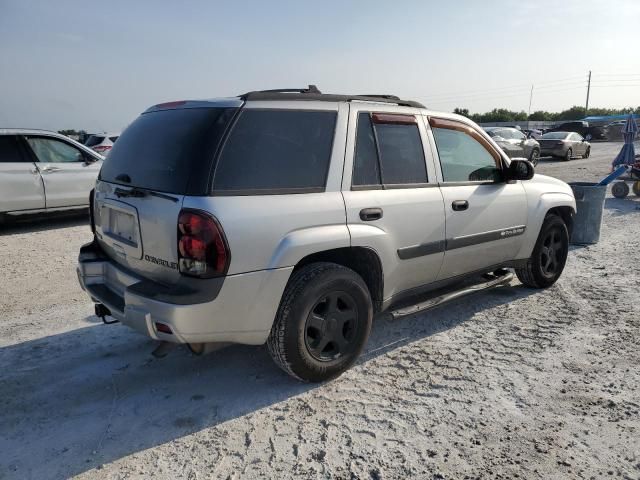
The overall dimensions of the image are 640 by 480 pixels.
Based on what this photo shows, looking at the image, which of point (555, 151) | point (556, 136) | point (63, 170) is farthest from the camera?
point (556, 136)

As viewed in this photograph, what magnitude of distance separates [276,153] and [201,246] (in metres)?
0.76

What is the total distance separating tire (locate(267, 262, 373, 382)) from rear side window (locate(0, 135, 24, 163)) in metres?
7.13

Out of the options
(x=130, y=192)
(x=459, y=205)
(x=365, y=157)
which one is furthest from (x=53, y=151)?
(x=459, y=205)

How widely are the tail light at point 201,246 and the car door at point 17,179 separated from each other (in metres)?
6.72

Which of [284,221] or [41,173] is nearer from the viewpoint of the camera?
[284,221]

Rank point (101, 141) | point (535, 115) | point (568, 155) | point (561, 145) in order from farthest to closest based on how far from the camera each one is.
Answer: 1. point (535, 115)
2. point (568, 155)
3. point (561, 145)
4. point (101, 141)

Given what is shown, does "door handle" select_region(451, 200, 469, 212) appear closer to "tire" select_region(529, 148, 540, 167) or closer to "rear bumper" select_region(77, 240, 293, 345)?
"rear bumper" select_region(77, 240, 293, 345)

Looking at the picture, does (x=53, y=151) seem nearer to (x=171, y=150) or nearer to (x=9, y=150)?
(x=9, y=150)

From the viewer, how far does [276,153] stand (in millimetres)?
3020

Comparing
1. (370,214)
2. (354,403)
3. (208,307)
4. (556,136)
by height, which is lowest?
(354,403)

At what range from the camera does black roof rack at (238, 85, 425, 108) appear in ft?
10.1

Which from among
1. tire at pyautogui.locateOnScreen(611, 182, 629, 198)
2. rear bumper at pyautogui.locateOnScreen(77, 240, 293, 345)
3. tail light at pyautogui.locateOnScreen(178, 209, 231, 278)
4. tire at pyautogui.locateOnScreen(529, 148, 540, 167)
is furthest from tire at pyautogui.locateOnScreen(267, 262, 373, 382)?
tire at pyautogui.locateOnScreen(529, 148, 540, 167)

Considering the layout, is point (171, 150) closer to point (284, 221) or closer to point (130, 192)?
point (130, 192)

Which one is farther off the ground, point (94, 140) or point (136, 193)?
point (136, 193)
